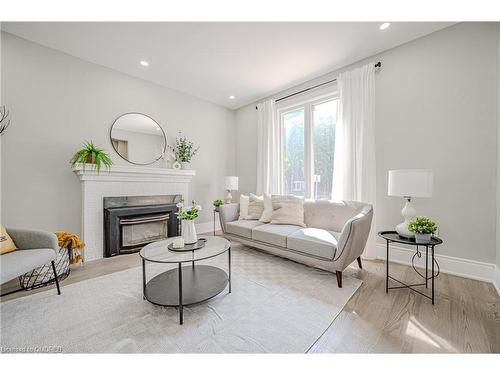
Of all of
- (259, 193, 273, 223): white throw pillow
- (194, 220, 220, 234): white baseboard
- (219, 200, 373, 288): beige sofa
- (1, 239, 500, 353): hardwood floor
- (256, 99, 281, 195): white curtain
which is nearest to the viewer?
(1, 239, 500, 353): hardwood floor

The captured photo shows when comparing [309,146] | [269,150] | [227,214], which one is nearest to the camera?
[227,214]

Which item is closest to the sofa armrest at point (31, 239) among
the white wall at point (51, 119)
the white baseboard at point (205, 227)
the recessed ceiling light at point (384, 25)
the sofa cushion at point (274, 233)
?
the white wall at point (51, 119)

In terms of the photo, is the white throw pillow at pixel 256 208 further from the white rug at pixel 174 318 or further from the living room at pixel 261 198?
the white rug at pixel 174 318

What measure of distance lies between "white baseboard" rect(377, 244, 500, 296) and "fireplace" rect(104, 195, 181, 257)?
3.45 m

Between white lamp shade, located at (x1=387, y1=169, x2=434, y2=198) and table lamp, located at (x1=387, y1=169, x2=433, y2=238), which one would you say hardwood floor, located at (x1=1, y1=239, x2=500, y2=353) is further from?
white lamp shade, located at (x1=387, y1=169, x2=434, y2=198)

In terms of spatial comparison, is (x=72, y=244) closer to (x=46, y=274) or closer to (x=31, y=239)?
(x=46, y=274)

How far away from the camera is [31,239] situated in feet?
6.04

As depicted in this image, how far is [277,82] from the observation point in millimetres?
3502

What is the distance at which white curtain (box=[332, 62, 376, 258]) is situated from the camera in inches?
106

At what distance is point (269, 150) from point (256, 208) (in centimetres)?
135

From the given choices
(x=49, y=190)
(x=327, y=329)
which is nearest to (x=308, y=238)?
(x=327, y=329)

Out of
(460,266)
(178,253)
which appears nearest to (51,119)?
→ (178,253)

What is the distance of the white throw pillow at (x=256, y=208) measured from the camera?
319 cm

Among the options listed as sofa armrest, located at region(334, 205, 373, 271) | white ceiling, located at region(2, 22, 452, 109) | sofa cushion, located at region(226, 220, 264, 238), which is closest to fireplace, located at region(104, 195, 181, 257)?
sofa cushion, located at region(226, 220, 264, 238)
